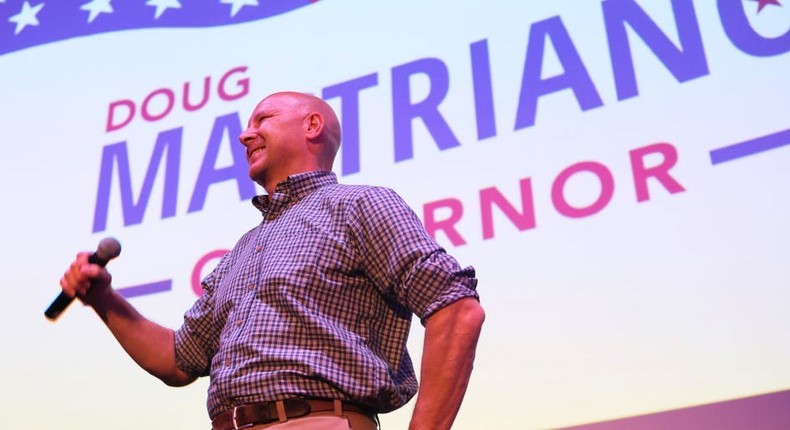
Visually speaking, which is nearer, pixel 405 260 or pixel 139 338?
pixel 405 260

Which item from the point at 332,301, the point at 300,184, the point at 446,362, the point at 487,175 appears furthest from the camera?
the point at 487,175

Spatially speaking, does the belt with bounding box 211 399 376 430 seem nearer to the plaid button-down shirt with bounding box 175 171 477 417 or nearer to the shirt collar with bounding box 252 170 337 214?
the plaid button-down shirt with bounding box 175 171 477 417

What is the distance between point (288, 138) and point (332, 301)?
1.19 feet

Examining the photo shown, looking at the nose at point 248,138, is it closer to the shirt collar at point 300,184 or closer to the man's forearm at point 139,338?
the shirt collar at point 300,184

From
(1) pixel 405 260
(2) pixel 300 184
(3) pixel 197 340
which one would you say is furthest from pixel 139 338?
(1) pixel 405 260

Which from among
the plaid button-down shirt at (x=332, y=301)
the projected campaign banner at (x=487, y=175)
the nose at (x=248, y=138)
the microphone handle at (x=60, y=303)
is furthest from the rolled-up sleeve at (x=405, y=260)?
the projected campaign banner at (x=487, y=175)

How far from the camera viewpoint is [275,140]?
151cm

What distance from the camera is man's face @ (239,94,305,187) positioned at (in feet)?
4.93

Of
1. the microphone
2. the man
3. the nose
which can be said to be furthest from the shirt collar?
the microphone

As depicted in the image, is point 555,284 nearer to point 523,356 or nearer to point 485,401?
point 523,356

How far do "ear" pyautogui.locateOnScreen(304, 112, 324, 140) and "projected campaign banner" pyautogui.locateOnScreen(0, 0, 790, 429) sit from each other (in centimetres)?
63

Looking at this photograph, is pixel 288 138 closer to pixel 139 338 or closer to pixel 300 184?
pixel 300 184

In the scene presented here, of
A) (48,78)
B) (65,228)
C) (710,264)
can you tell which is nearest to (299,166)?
A: (710,264)

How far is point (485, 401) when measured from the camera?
1901mm
